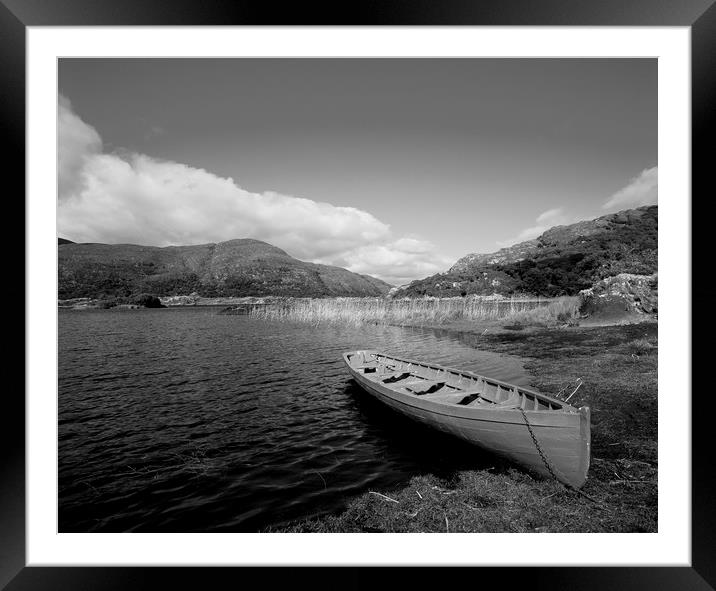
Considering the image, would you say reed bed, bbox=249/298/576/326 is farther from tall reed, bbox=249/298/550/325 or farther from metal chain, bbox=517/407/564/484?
metal chain, bbox=517/407/564/484

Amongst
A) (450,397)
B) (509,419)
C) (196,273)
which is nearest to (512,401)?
(450,397)

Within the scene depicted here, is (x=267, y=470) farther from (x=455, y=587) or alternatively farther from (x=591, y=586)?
(x=591, y=586)

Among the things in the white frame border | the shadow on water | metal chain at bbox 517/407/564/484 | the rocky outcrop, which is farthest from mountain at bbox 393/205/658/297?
the shadow on water

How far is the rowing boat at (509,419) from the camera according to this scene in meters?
3.27

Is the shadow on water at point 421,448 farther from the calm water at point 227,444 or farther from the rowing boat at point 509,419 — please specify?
the rowing boat at point 509,419

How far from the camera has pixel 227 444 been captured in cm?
500

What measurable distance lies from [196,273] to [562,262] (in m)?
48.5

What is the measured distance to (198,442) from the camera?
5.08 m

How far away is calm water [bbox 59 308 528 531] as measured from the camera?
3508 millimetres

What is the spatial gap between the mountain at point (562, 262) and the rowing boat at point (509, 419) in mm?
7482

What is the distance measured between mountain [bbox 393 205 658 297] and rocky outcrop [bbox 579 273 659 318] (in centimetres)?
72

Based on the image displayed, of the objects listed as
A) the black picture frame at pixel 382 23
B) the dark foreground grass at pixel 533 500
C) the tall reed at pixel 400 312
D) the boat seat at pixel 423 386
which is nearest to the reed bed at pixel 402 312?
the tall reed at pixel 400 312

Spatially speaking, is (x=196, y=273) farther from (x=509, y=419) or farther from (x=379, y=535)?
(x=509, y=419)

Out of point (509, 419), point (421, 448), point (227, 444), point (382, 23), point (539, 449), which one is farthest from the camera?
point (227, 444)
